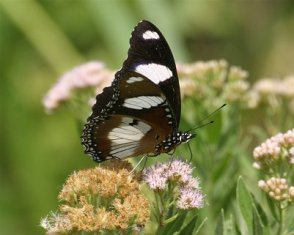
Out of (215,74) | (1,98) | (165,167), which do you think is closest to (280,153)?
(165,167)

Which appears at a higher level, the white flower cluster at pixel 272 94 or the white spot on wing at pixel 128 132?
the white flower cluster at pixel 272 94

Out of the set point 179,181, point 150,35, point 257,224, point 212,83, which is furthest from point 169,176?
point 212,83

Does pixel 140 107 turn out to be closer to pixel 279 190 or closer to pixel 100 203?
pixel 100 203

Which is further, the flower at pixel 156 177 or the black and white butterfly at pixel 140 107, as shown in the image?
the black and white butterfly at pixel 140 107

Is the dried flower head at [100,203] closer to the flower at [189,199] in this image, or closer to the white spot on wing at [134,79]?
the flower at [189,199]

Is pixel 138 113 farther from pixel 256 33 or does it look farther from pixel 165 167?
pixel 256 33

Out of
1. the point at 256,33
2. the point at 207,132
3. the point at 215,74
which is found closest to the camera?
the point at 207,132

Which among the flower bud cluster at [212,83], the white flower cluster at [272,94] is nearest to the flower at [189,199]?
the flower bud cluster at [212,83]
